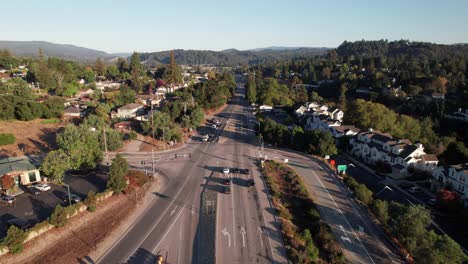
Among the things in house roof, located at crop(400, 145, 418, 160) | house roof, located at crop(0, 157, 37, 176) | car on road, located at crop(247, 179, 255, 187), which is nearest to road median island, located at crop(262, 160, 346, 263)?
car on road, located at crop(247, 179, 255, 187)

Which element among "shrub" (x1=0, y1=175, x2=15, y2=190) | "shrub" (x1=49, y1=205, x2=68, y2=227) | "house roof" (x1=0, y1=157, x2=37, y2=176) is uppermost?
"house roof" (x1=0, y1=157, x2=37, y2=176)

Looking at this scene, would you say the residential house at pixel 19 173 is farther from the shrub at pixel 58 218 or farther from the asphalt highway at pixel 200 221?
the asphalt highway at pixel 200 221

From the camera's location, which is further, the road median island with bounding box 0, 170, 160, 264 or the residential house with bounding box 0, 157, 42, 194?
the residential house with bounding box 0, 157, 42, 194

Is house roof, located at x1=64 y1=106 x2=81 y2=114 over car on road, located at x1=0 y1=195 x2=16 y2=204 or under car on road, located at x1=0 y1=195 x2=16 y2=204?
over

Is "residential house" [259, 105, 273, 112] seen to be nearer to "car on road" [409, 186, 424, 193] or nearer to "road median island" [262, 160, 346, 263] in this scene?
"road median island" [262, 160, 346, 263]

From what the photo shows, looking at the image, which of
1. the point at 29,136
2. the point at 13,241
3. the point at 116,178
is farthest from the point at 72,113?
the point at 13,241

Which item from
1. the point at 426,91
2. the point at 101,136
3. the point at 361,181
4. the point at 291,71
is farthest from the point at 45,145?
the point at 291,71

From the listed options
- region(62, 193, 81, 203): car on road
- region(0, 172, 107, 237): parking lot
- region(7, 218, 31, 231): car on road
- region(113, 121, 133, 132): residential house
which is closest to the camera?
region(7, 218, 31, 231): car on road
